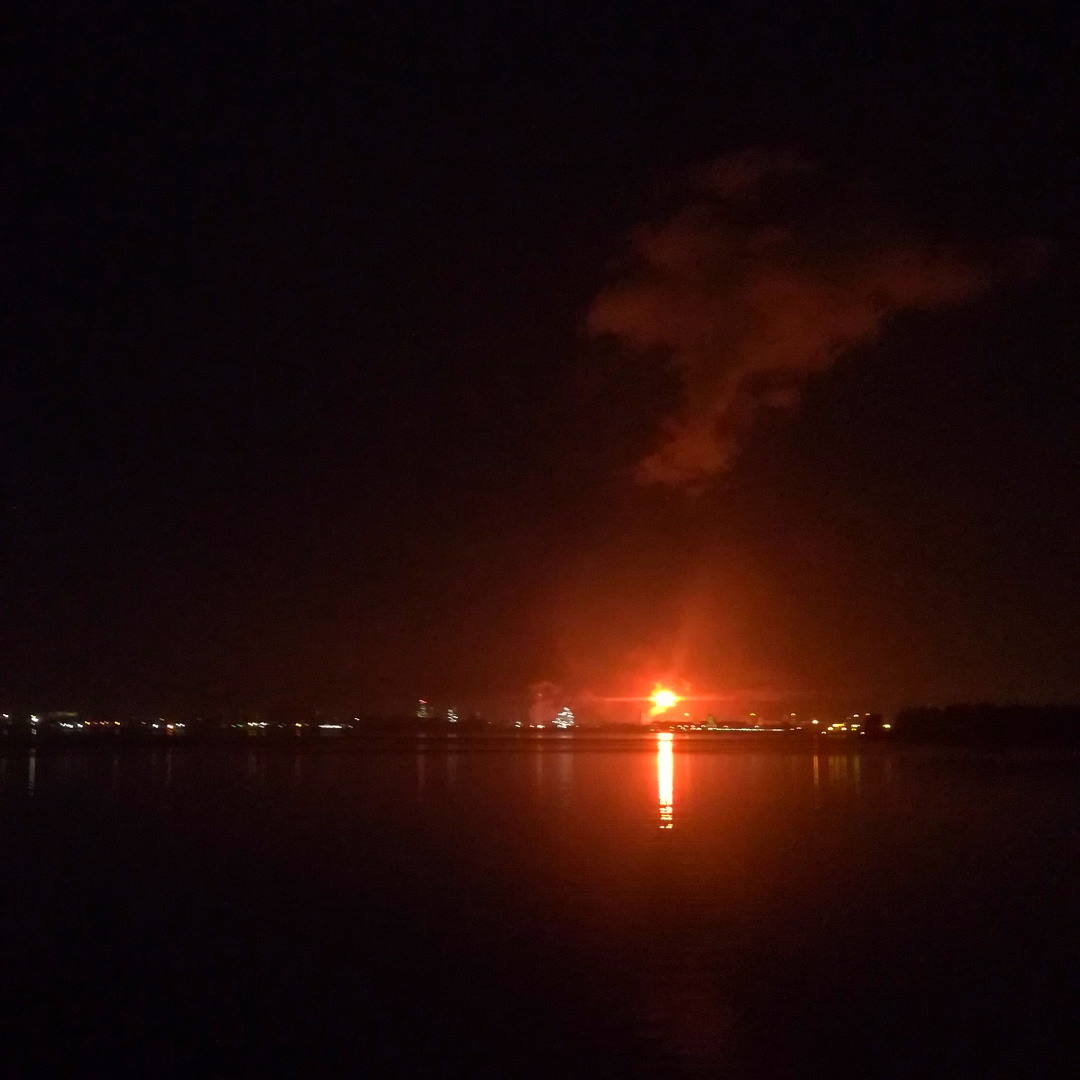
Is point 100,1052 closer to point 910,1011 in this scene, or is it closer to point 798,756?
point 910,1011

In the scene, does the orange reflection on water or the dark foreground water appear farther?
the orange reflection on water

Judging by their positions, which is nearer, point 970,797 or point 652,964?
point 652,964

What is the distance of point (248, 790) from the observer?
35.1 m

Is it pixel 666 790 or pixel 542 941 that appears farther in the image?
pixel 666 790

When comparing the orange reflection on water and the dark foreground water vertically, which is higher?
the dark foreground water

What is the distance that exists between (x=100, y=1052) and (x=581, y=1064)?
3471 mm

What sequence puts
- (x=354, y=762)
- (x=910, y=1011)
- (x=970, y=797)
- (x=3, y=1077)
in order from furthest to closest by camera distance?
1. (x=354, y=762)
2. (x=970, y=797)
3. (x=910, y=1011)
4. (x=3, y=1077)

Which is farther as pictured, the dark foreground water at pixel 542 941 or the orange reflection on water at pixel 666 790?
the orange reflection on water at pixel 666 790

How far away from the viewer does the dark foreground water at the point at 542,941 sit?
30.5 ft

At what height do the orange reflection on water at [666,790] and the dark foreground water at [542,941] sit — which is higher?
the dark foreground water at [542,941]

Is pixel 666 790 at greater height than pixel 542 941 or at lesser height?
lesser

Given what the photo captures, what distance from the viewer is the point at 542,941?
1291cm

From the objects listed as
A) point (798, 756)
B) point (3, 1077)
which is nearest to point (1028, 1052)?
point (3, 1077)

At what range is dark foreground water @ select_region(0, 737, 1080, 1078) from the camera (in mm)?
9297
